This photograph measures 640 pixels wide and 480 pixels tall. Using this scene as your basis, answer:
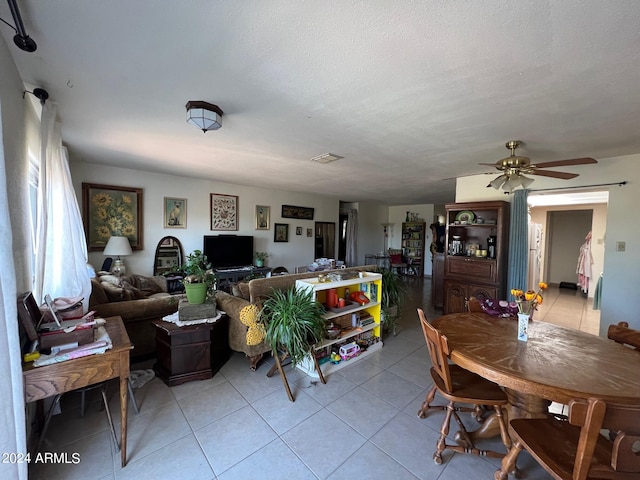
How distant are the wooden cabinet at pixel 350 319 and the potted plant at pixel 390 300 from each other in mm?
251

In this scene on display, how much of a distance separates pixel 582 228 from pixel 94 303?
9.90m

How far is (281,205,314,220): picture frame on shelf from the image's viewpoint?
21.3 ft

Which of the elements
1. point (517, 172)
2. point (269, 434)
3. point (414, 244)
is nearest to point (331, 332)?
point (269, 434)

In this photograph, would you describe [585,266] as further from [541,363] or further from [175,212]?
[175,212]

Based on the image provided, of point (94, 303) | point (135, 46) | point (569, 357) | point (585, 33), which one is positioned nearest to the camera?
point (585, 33)

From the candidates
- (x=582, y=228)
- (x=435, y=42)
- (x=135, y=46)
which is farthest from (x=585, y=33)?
(x=582, y=228)

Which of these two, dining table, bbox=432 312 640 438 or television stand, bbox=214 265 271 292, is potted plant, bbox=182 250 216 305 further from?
television stand, bbox=214 265 271 292

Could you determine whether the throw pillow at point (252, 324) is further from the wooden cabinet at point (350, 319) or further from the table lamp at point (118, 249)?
the table lamp at point (118, 249)

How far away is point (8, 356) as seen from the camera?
3.32 ft

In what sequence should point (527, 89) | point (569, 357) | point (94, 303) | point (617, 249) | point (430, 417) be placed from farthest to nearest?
point (617, 249), point (94, 303), point (430, 417), point (527, 89), point (569, 357)

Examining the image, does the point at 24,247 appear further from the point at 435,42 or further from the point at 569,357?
the point at 569,357

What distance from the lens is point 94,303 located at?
249 cm

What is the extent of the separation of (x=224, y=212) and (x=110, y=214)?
1.88 metres

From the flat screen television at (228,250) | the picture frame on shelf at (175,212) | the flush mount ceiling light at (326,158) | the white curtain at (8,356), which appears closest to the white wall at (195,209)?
the picture frame on shelf at (175,212)
